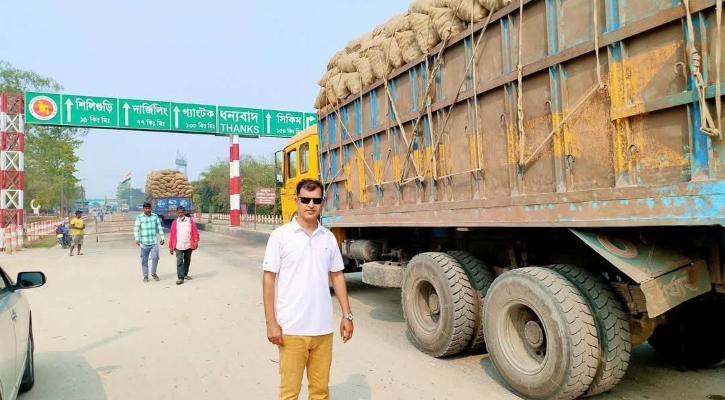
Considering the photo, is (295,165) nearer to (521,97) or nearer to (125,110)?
(521,97)

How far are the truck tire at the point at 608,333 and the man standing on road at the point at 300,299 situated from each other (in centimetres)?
→ 172

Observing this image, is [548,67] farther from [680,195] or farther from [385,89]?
[385,89]

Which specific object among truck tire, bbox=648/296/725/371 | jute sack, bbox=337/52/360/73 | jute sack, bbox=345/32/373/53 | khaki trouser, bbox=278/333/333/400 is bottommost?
truck tire, bbox=648/296/725/371

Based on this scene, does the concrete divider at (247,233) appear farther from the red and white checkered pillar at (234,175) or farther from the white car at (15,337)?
the white car at (15,337)

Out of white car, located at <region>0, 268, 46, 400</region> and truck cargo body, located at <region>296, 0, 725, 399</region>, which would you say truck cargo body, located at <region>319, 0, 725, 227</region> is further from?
white car, located at <region>0, 268, 46, 400</region>

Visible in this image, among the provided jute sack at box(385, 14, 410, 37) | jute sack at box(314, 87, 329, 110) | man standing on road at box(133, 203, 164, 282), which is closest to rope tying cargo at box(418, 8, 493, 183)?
jute sack at box(385, 14, 410, 37)

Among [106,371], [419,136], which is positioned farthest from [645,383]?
[106,371]

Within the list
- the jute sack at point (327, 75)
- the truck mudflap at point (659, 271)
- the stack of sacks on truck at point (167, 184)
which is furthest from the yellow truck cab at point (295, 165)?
the stack of sacks on truck at point (167, 184)

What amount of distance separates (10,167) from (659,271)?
2033 cm

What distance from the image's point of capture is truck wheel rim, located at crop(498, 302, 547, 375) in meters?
3.28

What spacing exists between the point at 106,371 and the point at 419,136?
3.50m

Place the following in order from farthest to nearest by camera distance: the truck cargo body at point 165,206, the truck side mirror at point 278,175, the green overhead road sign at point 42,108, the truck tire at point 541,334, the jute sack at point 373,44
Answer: the truck cargo body at point 165,206, the green overhead road sign at point 42,108, the truck side mirror at point 278,175, the jute sack at point 373,44, the truck tire at point 541,334

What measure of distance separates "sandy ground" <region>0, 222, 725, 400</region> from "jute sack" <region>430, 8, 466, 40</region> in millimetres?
2884

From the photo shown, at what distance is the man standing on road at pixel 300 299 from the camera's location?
7.99 feet
